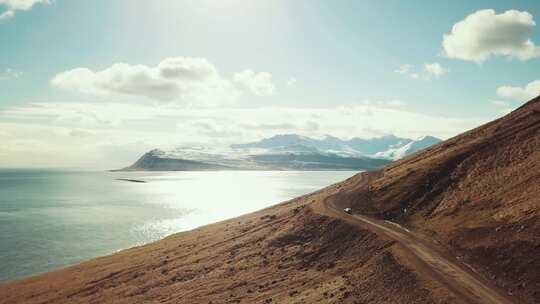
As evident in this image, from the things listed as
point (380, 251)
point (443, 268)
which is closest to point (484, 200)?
point (380, 251)

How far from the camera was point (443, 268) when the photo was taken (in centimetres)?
4934

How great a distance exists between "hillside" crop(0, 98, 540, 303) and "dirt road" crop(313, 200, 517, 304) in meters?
0.16

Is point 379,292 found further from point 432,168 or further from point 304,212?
point 432,168

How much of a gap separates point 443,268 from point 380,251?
35.4 feet

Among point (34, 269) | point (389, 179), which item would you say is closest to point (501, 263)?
point (389, 179)

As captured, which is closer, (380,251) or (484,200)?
(380,251)

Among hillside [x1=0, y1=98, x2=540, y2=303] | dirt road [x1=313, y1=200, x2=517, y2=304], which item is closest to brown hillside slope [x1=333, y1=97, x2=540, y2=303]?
hillside [x1=0, y1=98, x2=540, y2=303]

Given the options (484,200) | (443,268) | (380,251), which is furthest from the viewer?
(484,200)

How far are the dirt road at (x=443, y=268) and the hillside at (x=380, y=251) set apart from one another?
157 millimetres

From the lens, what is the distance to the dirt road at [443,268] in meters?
41.9

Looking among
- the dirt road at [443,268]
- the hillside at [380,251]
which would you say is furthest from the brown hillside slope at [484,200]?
the dirt road at [443,268]

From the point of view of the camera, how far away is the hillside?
4778 cm

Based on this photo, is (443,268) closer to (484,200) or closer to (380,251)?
(380,251)

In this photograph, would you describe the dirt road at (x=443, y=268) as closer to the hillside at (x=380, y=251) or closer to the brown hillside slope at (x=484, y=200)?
the hillside at (x=380, y=251)
